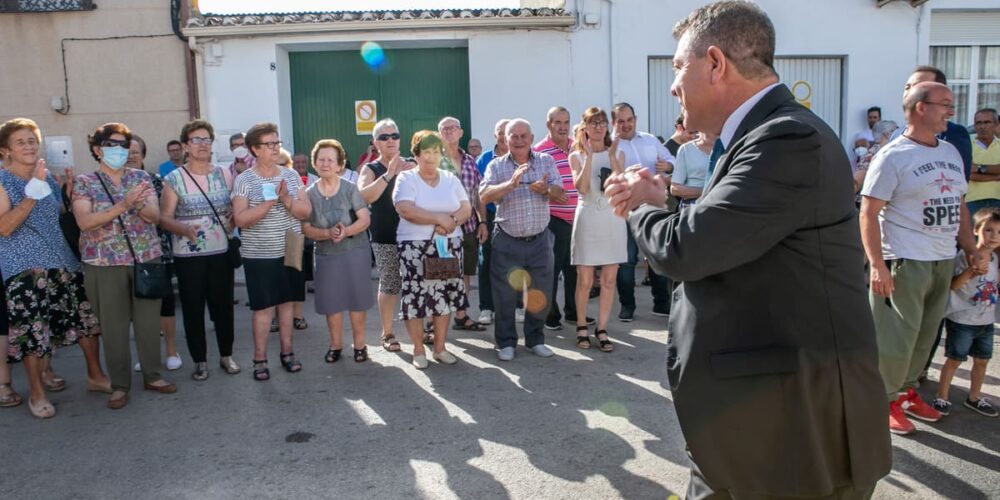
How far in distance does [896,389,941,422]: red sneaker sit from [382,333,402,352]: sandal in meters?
3.70

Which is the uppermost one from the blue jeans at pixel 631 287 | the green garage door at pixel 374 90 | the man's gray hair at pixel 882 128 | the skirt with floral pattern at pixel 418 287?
the green garage door at pixel 374 90

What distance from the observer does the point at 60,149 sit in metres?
11.9

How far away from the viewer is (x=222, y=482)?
3.74 metres

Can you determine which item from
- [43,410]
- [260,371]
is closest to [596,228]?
[260,371]

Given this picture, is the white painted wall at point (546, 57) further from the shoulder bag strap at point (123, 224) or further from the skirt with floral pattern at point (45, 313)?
the skirt with floral pattern at point (45, 313)

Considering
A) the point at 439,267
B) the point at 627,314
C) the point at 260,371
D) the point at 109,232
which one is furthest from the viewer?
the point at 627,314

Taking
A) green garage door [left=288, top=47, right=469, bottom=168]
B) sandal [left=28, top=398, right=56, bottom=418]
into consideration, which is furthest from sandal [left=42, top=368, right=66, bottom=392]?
green garage door [left=288, top=47, right=469, bottom=168]

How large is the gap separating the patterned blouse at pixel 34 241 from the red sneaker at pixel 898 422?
5.24 metres

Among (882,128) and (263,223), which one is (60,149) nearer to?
(263,223)

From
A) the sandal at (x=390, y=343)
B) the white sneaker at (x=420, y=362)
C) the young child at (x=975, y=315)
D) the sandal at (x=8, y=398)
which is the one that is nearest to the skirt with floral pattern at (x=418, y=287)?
the white sneaker at (x=420, y=362)

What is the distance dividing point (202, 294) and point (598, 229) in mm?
3131

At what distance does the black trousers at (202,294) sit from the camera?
17.8ft

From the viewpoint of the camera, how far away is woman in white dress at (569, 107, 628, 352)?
604 centimetres

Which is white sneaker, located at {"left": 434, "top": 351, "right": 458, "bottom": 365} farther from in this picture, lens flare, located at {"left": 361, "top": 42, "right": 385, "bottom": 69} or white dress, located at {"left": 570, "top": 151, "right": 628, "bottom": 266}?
lens flare, located at {"left": 361, "top": 42, "right": 385, "bottom": 69}
